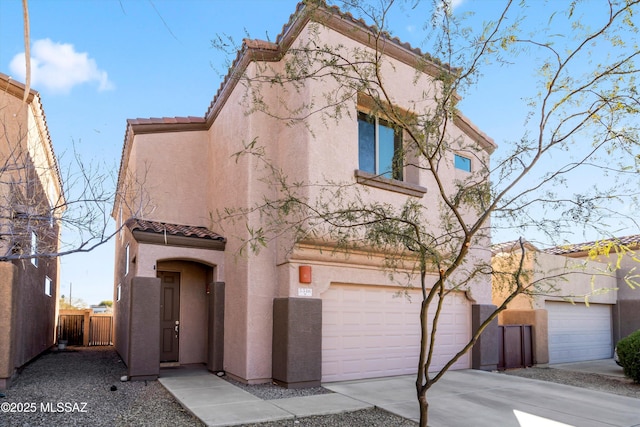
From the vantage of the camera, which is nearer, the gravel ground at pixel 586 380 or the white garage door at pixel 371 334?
the white garage door at pixel 371 334

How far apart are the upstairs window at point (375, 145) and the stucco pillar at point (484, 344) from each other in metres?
4.61

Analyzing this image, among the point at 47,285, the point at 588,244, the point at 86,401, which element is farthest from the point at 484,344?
the point at 47,285

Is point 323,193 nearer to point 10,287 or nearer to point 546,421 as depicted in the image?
point 546,421

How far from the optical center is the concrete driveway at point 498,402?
785 cm

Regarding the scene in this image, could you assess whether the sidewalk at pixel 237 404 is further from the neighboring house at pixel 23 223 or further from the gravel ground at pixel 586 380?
the gravel ground at pixel 586 380

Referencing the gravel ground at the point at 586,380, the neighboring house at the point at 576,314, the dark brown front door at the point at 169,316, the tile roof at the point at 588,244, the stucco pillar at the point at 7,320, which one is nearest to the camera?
the tile roof at the point at 588,244

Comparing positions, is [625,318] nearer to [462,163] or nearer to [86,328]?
[462,163]

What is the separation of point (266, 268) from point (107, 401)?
Result: 388cm

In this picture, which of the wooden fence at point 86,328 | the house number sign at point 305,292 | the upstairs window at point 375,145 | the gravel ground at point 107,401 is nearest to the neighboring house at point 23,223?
the gravel ground at point 107,401

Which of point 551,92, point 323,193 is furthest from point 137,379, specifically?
point 551,92

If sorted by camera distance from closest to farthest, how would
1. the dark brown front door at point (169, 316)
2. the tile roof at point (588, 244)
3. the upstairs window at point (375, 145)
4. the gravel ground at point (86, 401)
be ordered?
the tile roof at point (588, 244) → the gravel ground at point (86, 401) → the upstairs window at point (375, 145) → the dark brown front door at point (169, 316)

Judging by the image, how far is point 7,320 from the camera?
9508 millimetres

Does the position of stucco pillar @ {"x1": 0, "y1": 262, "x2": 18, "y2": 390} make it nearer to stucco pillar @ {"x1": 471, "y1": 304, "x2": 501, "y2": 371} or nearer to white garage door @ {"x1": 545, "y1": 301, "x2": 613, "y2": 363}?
stucco pillar @ {"x1": 471, "y1": 304, "x2": 501, "y2": 371}

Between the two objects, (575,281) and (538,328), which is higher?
(575,281)
